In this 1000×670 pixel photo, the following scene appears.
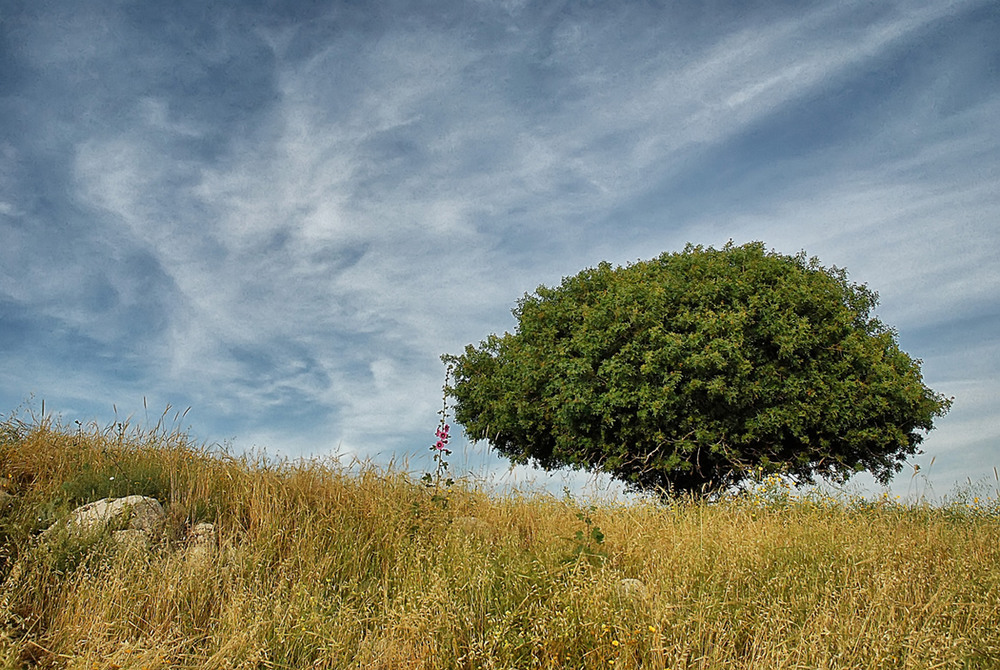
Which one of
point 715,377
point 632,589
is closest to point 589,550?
point 632,589

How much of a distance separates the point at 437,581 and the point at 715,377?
10695 millimetres

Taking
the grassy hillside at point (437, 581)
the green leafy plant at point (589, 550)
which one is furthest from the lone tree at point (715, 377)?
the green leafy plant at point (589, 550)

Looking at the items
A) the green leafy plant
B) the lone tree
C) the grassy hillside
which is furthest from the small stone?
the lone tree

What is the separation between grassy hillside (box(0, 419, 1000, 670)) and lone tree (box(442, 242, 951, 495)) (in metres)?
6.54

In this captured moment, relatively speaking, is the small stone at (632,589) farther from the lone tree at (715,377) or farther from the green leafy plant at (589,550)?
the lone tree at (715,377)

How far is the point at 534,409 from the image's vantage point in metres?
16.9

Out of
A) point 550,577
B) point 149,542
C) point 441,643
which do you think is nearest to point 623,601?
point 550,577

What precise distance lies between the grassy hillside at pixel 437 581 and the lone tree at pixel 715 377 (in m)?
6.54

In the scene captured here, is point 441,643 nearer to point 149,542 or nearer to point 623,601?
point 623,601

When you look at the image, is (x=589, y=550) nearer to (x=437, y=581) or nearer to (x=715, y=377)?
(x=437, y=581)

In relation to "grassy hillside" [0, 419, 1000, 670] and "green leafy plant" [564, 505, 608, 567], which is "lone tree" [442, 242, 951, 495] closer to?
"grassy hillside" [0, 419, 1000, 670]

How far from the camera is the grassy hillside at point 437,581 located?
4758 mm

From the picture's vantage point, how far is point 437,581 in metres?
5.21

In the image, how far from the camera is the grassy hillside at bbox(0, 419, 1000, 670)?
4.76m
